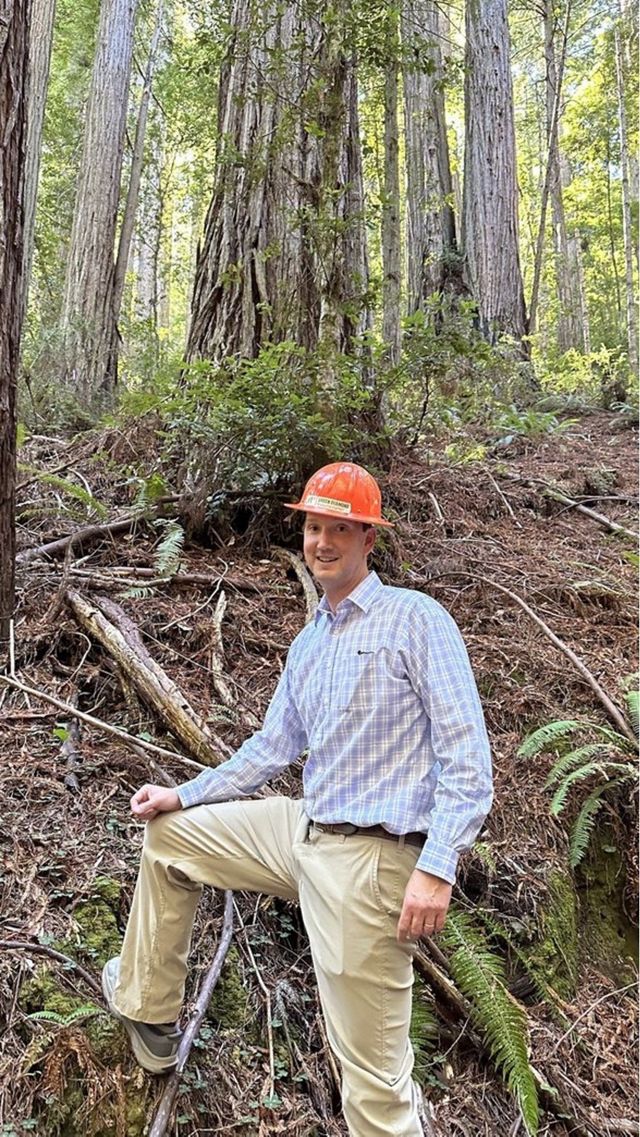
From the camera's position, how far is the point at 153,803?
2.21m

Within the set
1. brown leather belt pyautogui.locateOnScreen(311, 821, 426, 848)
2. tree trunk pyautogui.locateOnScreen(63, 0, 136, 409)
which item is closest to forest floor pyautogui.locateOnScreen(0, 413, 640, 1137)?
brown leather belt pyautogui.locateOnScreen(311, 821, 426, 848)

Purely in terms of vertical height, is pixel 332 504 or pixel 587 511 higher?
pixel 332 504

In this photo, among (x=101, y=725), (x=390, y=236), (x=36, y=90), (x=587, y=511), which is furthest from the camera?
(x=390, y=236)

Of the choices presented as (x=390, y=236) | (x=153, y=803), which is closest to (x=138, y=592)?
(x=153, y=803)

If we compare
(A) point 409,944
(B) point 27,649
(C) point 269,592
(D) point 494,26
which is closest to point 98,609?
(B) point 27,649

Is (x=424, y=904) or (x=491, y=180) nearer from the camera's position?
(x=424, y=904)

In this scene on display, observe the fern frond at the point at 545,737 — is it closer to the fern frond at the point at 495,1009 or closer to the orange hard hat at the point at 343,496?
the fern frond at the point at 495,1009

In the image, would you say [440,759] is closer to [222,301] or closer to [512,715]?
[512,715]

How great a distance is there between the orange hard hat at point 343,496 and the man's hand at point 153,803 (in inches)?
37.1

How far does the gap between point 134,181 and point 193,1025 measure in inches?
554

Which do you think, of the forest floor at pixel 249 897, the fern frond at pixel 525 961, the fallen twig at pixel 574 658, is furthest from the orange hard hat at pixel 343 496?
the fallen twig at pixel 574 658

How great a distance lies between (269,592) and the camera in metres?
4.18

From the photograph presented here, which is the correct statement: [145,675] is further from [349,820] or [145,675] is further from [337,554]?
[349,820]

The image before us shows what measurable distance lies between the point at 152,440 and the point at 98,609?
1.92 meters
